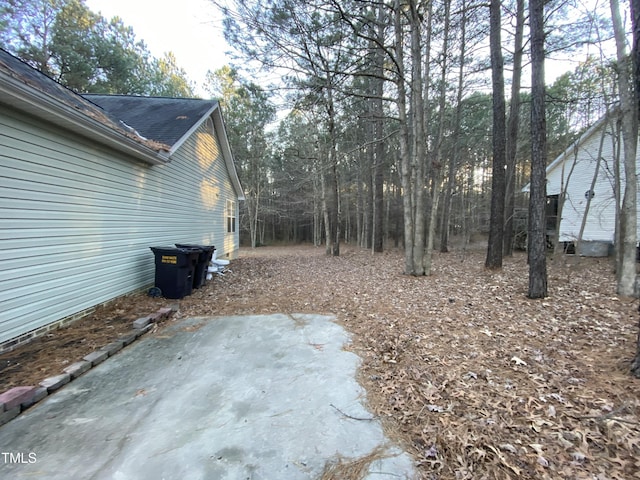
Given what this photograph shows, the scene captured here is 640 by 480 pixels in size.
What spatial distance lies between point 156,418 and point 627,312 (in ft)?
20.5

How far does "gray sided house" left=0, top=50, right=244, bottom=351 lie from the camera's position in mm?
3479

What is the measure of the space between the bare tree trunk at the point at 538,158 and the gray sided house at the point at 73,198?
7.29m

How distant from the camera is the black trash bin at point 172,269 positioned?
5801 mm

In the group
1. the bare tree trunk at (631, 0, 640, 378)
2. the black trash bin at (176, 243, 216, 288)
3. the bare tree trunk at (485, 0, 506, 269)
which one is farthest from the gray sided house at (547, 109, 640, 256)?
the black trash bin at (176, 243, 216, 288)

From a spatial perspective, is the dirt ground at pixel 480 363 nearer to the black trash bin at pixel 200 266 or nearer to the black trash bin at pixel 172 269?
the black trash bin at pixel 172 269

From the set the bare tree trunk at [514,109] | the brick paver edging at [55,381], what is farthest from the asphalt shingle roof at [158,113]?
the bare tree trunk at [514,109]

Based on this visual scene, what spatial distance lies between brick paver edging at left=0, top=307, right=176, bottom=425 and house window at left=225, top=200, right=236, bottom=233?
30.1 ft

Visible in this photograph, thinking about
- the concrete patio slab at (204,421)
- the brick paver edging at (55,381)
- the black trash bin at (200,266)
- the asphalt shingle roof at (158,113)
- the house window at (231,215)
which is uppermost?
the asphalt shingle roof at (158,113)

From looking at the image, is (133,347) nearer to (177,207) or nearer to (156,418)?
(156,418)

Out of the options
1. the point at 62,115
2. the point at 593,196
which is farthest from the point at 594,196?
the point at 62,115

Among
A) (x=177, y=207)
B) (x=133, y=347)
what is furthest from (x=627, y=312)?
(x=177, y=207)

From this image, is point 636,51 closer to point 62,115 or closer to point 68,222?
point 62,115

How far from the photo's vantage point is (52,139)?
4.05 metres

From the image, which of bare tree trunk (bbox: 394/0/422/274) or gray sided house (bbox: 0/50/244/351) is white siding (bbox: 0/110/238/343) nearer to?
gray sided house (bbox: 0/50/244/351)
